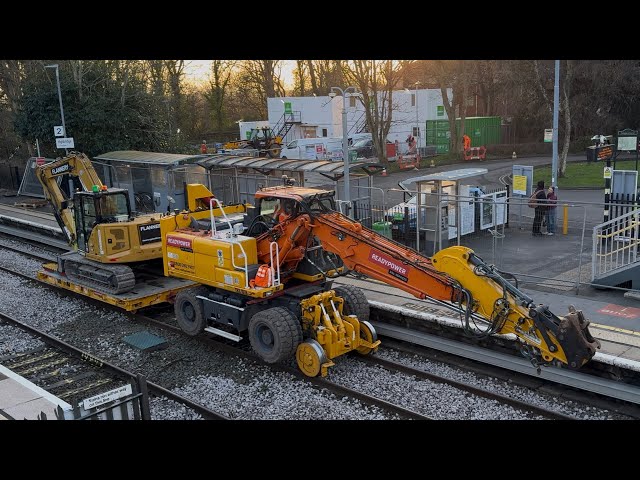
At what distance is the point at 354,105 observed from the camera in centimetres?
4688

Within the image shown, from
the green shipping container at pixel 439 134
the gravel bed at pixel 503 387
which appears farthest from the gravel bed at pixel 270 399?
the green shipping container at pixel 439 134

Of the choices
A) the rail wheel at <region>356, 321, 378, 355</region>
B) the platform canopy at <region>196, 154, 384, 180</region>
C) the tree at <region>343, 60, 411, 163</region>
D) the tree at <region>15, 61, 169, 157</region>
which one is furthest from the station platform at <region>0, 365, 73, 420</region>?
the tree at <region>343, 60, 411, 163</region>

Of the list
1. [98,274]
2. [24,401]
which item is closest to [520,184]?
[98,274]

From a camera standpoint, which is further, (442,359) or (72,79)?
(72,79)

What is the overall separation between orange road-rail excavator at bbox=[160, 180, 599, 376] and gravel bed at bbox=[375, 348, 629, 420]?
677 mm

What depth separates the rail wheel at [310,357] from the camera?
1012cm

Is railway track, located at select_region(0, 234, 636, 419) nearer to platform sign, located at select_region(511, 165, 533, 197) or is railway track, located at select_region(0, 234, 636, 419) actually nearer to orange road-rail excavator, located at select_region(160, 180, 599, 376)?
orange road-rail excavator, located at select_region(160, 180, 599, 376)

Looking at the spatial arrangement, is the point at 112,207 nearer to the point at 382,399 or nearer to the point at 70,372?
the point at 70,372

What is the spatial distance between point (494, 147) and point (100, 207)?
36877 mm

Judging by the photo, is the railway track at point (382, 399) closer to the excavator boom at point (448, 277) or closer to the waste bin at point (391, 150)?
the excavator boom at point (448, 277)

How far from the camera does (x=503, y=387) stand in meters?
9.83
